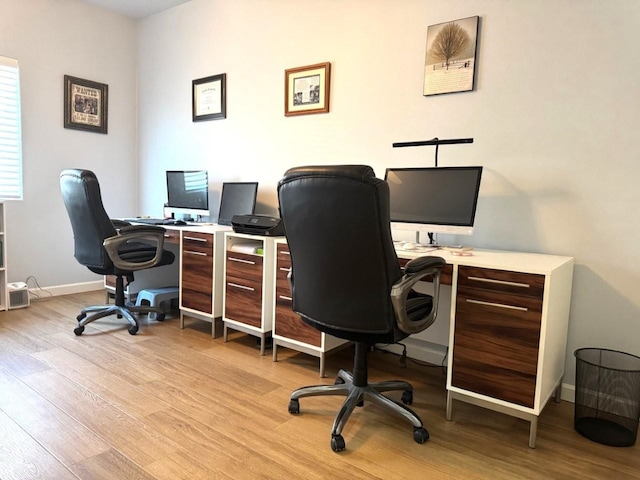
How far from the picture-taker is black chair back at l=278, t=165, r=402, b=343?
1.71m

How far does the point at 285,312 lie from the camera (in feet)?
9.18

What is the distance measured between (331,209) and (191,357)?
1.69 metres

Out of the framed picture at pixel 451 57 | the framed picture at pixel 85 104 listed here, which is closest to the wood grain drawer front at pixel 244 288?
the framed picture at pixel 451 57

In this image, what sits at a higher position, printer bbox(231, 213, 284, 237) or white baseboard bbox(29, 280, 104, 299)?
printer bbox(231, 213, 284, 237)

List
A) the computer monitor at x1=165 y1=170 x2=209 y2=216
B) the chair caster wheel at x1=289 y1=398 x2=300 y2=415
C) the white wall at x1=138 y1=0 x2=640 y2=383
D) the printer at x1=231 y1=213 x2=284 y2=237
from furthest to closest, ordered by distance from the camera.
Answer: the computer monitor at x1=165 y1=170 x2=209 y2=216, the printer at x1=231 y1=213 x2=284 y2=237, the white wall at x1=138 y1=0 x2=640 y2=383, the chair caster wheel at x1=289 y1=398 x2=300 y2=415

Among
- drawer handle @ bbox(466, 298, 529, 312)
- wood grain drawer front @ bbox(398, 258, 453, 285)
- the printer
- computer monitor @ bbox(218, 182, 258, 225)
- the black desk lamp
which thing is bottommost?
drawer handle @ bbox(466, 298, 529, 312)

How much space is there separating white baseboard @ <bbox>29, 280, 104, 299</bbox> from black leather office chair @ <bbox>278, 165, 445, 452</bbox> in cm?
344

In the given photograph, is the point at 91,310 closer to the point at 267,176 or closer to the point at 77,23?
the point at 267,176

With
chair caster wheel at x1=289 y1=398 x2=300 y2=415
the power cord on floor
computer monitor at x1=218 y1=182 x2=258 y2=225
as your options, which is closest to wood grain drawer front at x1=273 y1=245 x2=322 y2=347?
chair caster wheel at x1=289 y1=398 x2=300 y2=415

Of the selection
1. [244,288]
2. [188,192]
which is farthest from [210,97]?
[244,288]

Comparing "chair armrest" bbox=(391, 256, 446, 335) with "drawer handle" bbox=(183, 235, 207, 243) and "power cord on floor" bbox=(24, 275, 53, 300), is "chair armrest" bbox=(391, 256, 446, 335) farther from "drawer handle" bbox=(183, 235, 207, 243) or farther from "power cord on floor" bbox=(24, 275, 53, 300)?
"power cord on floor" bbox=(24, 275, 53, 300)

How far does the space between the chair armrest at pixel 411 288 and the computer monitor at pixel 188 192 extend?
7.94 feet

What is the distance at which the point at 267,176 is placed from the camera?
3.77m

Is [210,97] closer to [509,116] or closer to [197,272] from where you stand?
[197,272]
